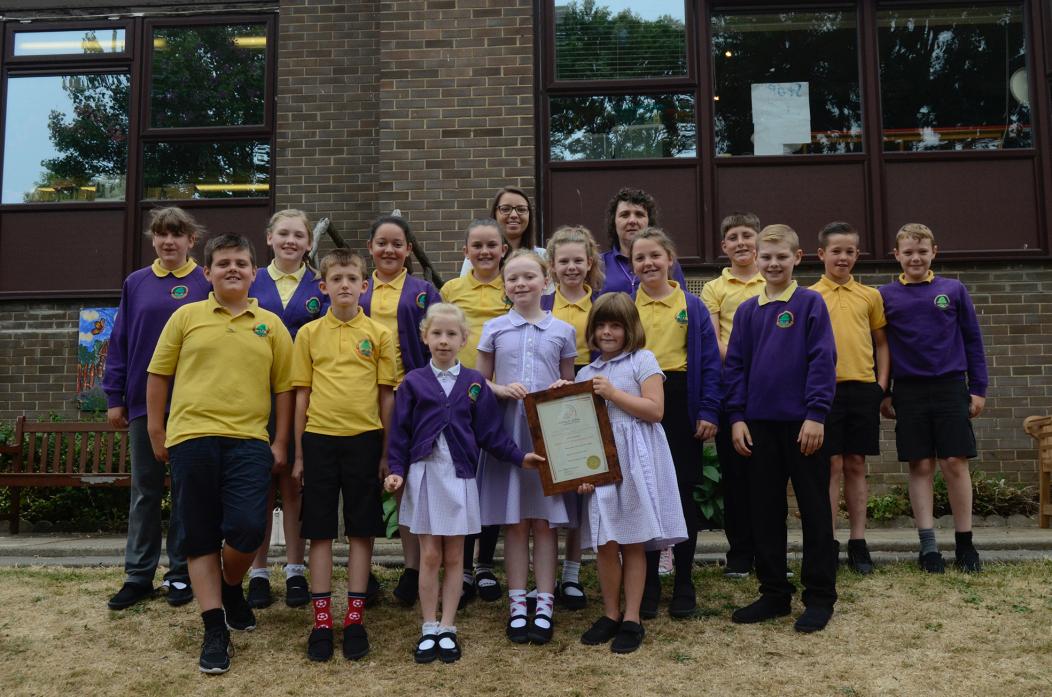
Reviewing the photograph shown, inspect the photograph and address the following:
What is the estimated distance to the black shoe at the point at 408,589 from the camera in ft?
16.2

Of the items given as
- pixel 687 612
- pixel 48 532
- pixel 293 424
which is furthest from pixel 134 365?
pixel 48 532

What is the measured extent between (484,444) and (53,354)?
682 centimetres

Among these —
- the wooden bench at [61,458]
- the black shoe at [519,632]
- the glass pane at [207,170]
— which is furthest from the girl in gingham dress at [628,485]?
the glass pane at [207,170]

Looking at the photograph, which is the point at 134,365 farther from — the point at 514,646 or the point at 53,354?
the point at 53,354

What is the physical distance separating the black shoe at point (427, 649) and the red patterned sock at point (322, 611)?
17.4 inches

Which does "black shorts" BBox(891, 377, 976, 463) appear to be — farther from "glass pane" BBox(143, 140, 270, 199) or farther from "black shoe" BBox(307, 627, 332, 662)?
"glass pane" BBox(143, 140, 270, 199)

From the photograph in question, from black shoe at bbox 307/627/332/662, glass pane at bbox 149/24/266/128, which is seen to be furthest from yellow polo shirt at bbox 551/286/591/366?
glass pane at bbox 149/24/266/128

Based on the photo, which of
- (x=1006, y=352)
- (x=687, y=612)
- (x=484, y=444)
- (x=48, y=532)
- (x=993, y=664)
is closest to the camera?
(x=993, y=664)

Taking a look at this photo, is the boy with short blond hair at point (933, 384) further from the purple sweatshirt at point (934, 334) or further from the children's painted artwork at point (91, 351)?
the children's painted artwork at point (91, 351)

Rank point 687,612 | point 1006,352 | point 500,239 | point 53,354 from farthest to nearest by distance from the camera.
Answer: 1. point 53,354
2. point 1006,352
3. point 500,239
4. point 687,612

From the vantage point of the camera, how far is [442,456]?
4.33 meters

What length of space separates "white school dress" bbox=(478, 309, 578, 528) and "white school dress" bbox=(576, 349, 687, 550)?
188mm

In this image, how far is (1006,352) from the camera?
838cm

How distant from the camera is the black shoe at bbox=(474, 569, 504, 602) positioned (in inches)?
199
